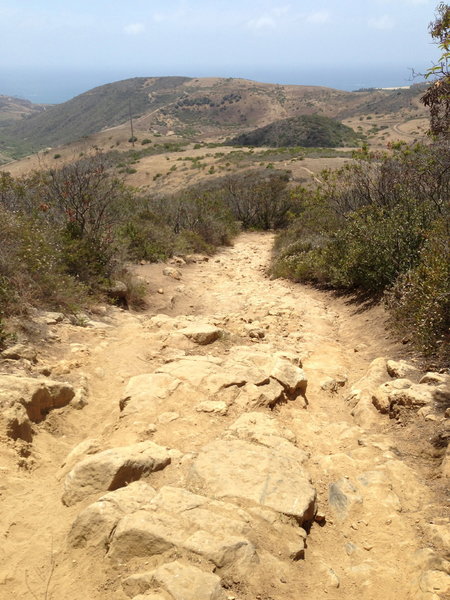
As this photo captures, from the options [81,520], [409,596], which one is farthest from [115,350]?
[409,596]

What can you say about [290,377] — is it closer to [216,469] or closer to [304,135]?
[216,469]

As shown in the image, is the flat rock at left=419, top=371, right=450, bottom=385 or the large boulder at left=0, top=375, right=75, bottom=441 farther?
the flat rock at left=419, top=371, right=450, bottom=385

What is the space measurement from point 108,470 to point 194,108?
85798 millimetres

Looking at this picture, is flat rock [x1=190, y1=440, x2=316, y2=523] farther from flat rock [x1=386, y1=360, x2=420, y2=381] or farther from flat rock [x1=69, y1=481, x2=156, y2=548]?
flat rock [x1=386, y1=360, x2=420, y2=381]

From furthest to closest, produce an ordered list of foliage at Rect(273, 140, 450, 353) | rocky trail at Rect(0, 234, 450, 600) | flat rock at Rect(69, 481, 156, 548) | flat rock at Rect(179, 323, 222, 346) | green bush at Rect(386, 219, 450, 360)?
flat rock at Rect(179, 323, 222, 346) < foliage at Rect(273, 140, 450, 353) < green bush at Rect(386, 219, 450, 360) < flat rock at Rect(69, 481, 156, 548) < rocky trail at Rect(0, 234, 450, 600)

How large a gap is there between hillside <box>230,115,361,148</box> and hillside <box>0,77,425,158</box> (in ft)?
44.8

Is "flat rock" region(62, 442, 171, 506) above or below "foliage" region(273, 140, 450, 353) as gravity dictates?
below

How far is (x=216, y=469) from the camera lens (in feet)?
10.7

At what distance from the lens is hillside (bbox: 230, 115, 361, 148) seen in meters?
49.3

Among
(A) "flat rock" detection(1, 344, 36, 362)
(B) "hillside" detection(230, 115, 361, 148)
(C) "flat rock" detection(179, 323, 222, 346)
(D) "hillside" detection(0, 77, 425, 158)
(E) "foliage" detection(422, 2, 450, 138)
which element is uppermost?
(D) "hillside" detection(0, 77, 425, 158)

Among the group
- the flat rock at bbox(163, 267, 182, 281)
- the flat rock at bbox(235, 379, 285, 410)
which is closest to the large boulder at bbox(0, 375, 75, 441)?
the flat rock at bbox(235, 379, 285, 410)

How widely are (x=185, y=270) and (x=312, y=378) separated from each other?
23.4 feet

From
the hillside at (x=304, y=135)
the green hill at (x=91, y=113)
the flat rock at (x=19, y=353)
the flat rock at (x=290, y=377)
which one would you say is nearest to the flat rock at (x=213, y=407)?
the flat rock at (x=290, y=377)

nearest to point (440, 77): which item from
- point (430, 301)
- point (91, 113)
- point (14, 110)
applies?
point (430, 301)
